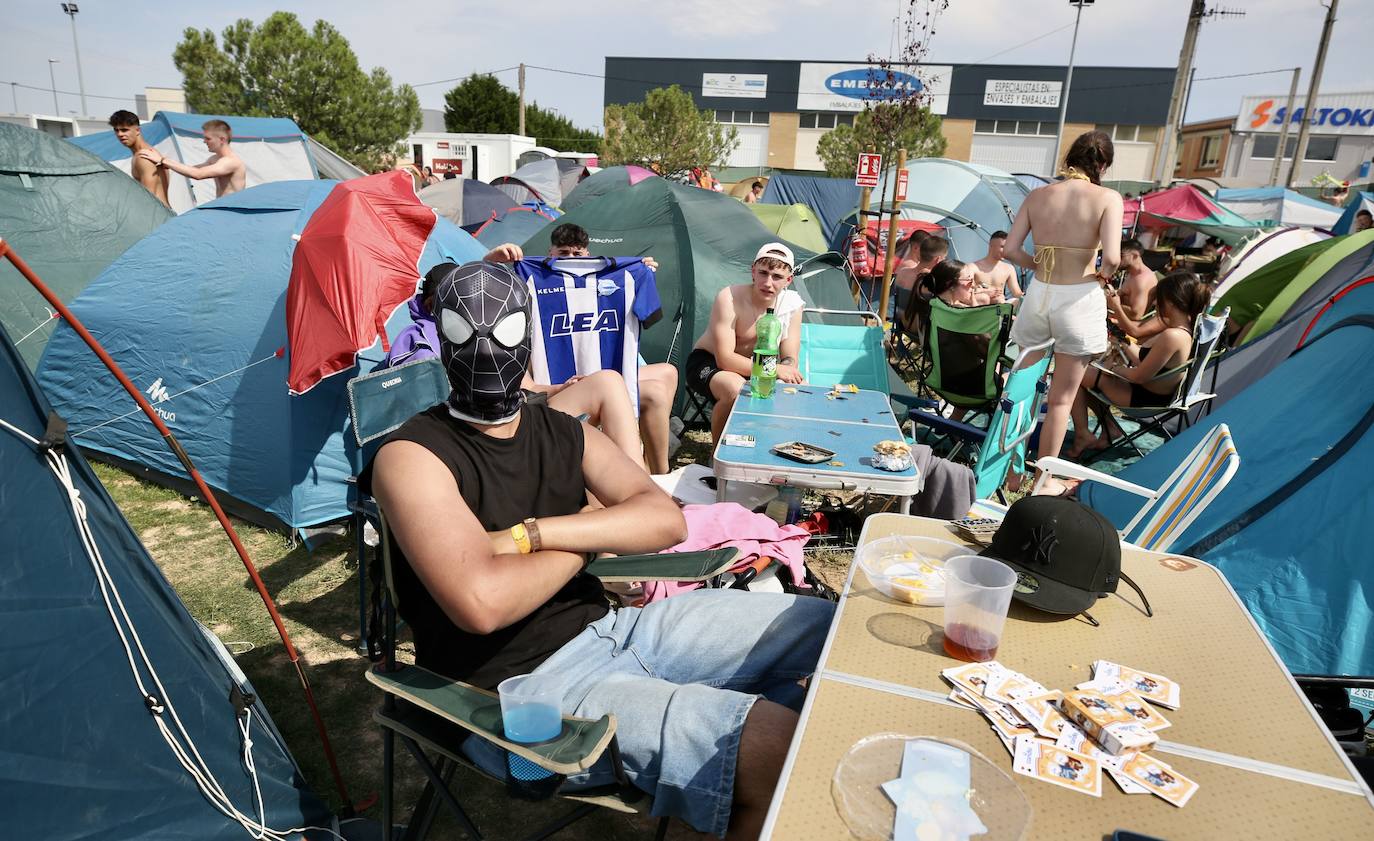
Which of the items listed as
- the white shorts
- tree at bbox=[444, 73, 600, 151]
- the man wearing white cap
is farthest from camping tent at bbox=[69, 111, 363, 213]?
tree at bbox=[444, 73, 600, 151]

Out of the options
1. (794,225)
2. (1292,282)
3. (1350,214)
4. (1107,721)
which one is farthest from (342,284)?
(1350,214)

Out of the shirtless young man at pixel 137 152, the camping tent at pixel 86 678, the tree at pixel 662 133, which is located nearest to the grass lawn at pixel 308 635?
→ the camping tent at pixel 86 678

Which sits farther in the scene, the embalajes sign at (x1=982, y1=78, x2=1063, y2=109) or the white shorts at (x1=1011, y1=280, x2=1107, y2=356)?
the embalajes sign at (x1=982, y1=78, x2=1063, y2=109)

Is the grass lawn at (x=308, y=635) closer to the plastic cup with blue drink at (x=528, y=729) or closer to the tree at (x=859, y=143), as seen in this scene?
the plastic cup with blue drink at (x=528, y=729)

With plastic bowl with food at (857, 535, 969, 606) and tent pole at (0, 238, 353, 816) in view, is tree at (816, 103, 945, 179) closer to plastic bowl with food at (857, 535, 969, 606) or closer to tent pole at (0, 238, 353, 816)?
plastic bowl with food at (857, 535, 969, 606)

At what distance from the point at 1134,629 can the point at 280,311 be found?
412 cm

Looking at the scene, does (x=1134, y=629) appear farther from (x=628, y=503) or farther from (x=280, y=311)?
(x=280, y=311)

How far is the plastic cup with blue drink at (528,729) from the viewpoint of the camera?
146 cm

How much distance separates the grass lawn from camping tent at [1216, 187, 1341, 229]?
70.0ft

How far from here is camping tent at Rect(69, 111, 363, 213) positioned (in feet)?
32.0

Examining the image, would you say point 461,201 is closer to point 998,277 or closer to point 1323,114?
point 998,277

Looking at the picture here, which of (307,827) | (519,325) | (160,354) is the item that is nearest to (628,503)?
(519,325)

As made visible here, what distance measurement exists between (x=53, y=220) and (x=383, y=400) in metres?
3.70

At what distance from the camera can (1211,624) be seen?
165 cm
